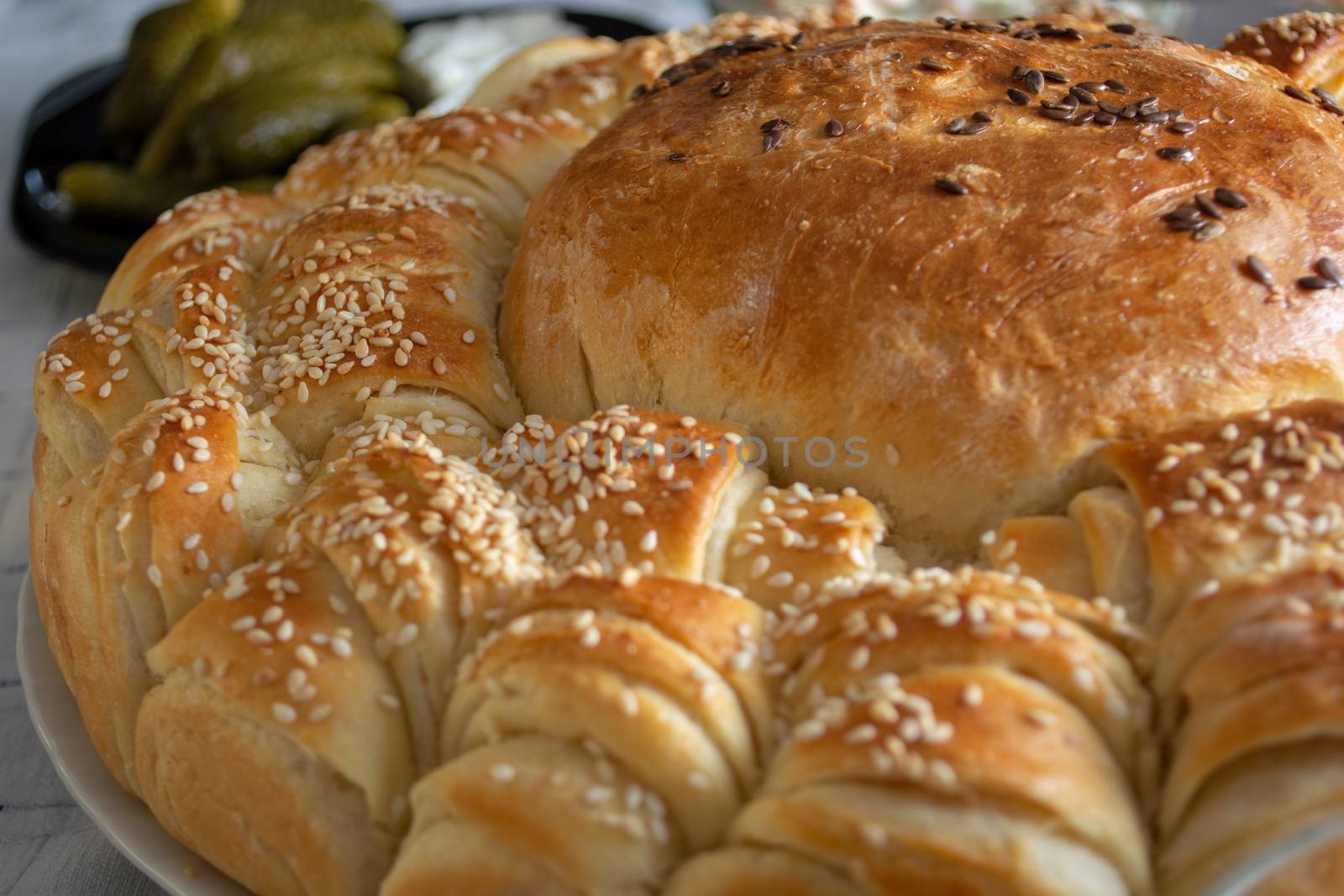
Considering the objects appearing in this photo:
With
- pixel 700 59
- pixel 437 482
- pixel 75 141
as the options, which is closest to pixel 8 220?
pixel 75 141

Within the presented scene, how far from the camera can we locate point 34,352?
4980mm

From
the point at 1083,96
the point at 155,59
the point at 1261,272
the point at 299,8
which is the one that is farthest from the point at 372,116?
the point at 1261,272

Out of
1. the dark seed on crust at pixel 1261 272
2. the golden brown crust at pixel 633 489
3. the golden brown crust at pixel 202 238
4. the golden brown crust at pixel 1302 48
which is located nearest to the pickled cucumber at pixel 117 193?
the golden brown crust at pixel 202 238

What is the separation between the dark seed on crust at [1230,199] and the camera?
2.24 m

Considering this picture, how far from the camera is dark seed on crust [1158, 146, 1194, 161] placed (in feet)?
7.64

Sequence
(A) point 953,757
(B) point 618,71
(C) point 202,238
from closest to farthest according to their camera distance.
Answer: (A) point 953,757 → (C) point 202,238 → (B) point 618,71

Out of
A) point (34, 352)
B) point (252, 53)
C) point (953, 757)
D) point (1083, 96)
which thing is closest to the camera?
point (953, 757)

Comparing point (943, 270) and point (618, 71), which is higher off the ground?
point (943, 270)

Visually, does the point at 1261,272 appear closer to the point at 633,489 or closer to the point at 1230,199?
the point at 1230,199

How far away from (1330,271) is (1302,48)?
1035 mm

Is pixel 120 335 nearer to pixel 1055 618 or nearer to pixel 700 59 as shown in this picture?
pixel 700 59

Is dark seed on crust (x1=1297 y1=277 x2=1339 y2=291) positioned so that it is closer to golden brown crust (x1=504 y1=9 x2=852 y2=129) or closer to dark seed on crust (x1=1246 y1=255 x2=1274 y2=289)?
dark seed on crust (x1=1246 y1=255 x2=1274 y2=289)

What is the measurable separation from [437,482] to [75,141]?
4559mm

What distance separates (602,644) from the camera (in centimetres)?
184
